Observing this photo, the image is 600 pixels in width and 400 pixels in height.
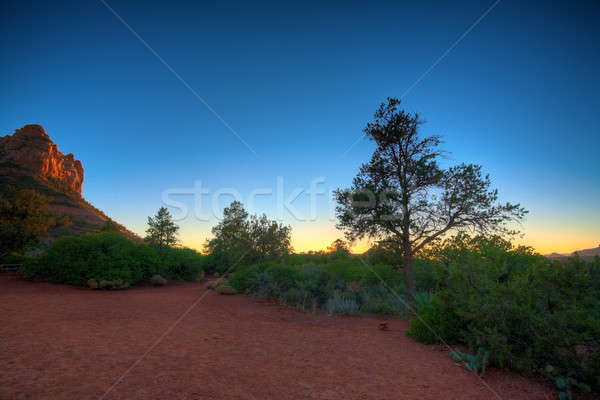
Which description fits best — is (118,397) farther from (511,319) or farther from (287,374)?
(511,319)

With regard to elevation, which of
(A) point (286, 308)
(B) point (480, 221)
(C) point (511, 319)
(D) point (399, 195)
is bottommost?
(A) point (286, 308)

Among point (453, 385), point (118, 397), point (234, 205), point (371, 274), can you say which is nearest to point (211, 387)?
point (118, 397)

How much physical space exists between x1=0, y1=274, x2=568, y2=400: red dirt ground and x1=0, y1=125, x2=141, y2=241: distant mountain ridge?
137ft

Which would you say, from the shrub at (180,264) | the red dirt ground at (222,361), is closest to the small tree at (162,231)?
the shrub at (180,264)

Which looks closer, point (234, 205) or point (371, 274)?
point (371, 274)

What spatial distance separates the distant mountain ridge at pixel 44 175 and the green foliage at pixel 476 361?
49.3 metres

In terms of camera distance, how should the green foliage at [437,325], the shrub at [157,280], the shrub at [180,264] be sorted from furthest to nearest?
the shrub at [180,264] → the shrub at [157,280] → the green foliage at [437,325]

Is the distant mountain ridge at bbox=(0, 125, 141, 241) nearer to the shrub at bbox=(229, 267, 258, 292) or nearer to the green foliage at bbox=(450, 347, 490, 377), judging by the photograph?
the shrub at bbox=(229, 267, 258, 292)

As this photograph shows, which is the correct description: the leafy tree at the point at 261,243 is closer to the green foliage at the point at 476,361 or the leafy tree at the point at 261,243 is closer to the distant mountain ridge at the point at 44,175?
the green foliage at the point at 476,361

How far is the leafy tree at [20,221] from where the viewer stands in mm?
17344

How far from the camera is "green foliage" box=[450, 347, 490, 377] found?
15.5 feet

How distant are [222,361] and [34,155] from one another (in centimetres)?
7858

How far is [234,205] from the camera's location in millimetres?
29234

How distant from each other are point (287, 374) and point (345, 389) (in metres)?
1.08
